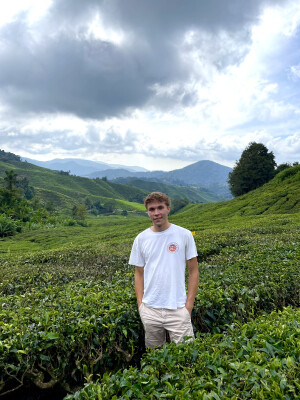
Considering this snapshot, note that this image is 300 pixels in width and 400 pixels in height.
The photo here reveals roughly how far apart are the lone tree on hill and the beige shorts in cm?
4995

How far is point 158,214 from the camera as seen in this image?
4055mm

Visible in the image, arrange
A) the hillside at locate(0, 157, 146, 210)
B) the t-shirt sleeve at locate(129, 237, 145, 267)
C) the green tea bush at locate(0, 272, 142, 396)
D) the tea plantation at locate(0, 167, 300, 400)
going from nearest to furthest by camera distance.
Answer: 1. the tea plantation at locate(0, 167, 300, 400)
2. the green tea bush at locate(0, 272, 142, 396)
3. the t-shirt sleeve at locate(129, 237, 145, 267)
4. the hillside at locate(0, 157, 146, 210)

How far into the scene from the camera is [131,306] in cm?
476

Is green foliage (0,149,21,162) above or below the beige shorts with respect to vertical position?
above

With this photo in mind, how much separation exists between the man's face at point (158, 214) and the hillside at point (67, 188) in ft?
354

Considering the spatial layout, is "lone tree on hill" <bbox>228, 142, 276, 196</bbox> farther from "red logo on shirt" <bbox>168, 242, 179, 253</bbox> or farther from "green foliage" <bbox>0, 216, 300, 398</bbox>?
"red logo on shirt" <bbox>168, 242, 179, 253</bbox>

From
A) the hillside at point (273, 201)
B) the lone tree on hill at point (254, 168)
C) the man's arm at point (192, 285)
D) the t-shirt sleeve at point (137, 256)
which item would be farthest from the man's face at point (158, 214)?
the lone tree on hill at point (254, 168)

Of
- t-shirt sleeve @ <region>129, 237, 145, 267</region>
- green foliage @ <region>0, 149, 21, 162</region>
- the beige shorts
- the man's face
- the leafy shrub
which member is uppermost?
green foliage @ <region>0, 149, 21, 162</region>

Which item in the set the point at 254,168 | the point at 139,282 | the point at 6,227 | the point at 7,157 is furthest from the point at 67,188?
the point at 139,282

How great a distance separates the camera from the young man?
397 centimetres

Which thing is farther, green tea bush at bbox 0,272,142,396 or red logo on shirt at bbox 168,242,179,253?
red logo on shirt at bbox 168,242,179,253

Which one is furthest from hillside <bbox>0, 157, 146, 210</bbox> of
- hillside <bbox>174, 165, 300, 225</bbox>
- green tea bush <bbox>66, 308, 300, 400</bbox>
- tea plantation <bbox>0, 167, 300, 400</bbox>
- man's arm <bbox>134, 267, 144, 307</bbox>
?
green tea bush <bbox>66, 308, 300, 400</bbox>

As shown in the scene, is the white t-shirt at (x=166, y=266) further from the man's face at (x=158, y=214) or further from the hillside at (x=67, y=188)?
the hillside at (x=67, y=188)

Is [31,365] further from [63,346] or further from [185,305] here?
[185,305]
